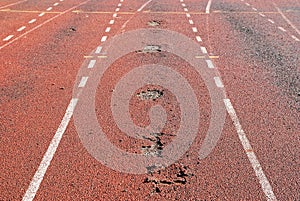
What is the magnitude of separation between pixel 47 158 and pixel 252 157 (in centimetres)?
346

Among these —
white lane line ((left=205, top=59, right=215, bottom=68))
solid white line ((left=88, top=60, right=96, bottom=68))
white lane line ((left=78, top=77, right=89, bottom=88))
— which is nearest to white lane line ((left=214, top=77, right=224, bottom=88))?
white lane line ((left=205, top=59, right=215, bottom=68))

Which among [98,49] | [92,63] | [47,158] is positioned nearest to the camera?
[47,158]

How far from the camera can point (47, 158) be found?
6.75m

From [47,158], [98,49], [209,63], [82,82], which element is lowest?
[209,63]

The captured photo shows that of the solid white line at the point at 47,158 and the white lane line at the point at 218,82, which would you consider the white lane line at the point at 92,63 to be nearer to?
the solid white line at the point at 47,158

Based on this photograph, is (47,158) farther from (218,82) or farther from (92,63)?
(92,63)

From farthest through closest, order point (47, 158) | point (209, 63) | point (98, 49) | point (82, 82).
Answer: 1. point (98, 49)
2. point (209, 63)
3. point (82, 82)
4. point (47, 158)

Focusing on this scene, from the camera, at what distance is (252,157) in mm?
6840

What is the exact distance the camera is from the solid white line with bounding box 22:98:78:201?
19.4 ft

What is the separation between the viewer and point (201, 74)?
417 inches

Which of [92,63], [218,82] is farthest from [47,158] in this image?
[92,63]

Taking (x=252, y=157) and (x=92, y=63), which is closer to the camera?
(x=252, y=157)

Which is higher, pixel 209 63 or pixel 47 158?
pixel 47 158

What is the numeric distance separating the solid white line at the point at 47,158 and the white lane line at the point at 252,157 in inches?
131
